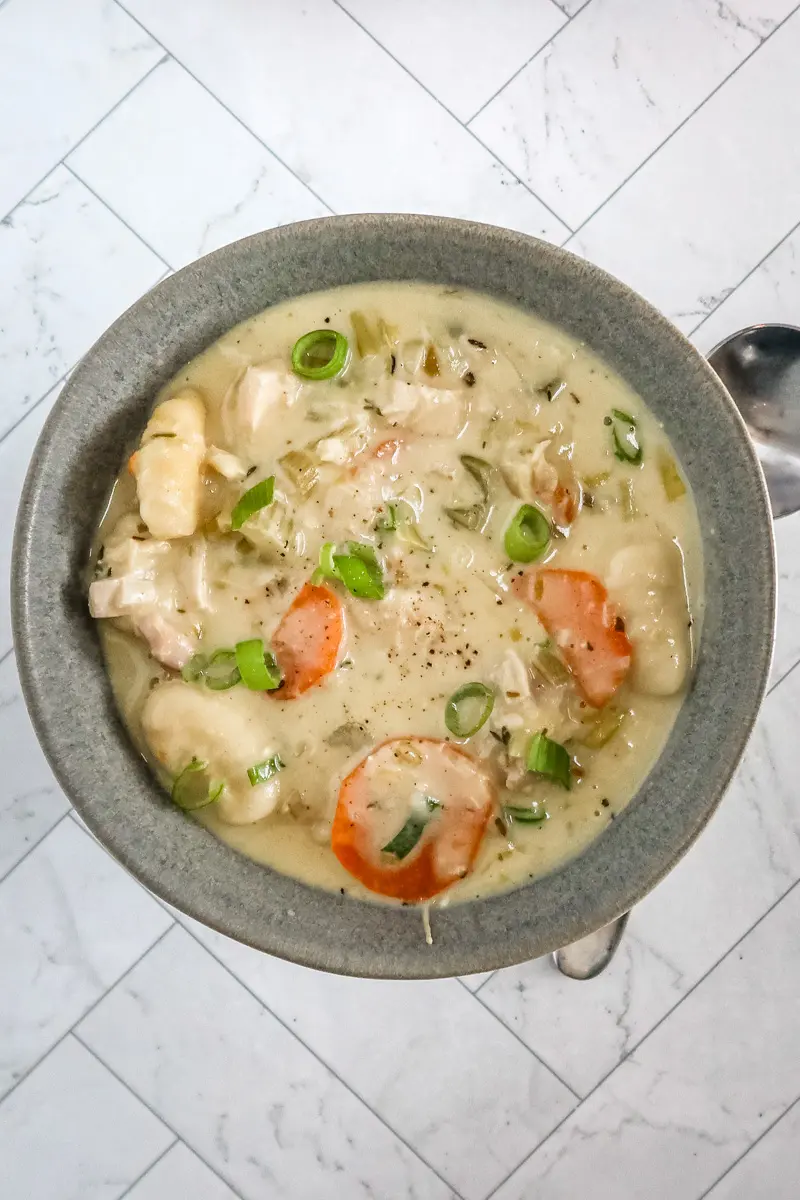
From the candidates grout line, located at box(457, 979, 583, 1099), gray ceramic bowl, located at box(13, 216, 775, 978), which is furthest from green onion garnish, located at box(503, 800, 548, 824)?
grout line, located at box(457, 979, 583, 1099)

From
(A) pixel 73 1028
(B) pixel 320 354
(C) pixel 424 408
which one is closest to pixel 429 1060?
(A) pixel 73 1028

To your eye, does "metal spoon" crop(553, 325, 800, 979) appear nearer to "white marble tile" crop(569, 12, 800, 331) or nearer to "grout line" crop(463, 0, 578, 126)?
"white marble tile" crop(569, 12, 800, 331)

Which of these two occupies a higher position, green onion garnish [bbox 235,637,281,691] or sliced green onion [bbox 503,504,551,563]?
sliced green onion [bbox 503,504,551,563]

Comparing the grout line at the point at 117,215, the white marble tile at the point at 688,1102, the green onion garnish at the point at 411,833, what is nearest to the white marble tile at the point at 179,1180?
the white marble tile at the point at 688,1102

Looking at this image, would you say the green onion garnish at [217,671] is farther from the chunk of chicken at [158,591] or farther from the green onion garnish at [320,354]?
the green onion garnish at [320,354]

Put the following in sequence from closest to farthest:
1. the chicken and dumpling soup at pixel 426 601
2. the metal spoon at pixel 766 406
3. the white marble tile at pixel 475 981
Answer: the chicken and dumpling soup at pixel 426 601, the metal spoon at pixel 766 406, the white marble tile at pixel 475 981

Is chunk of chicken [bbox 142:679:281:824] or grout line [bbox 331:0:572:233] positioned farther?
grout line [bbox 331:0:572:233]

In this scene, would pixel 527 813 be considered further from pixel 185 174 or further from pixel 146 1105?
pixel 185 174
